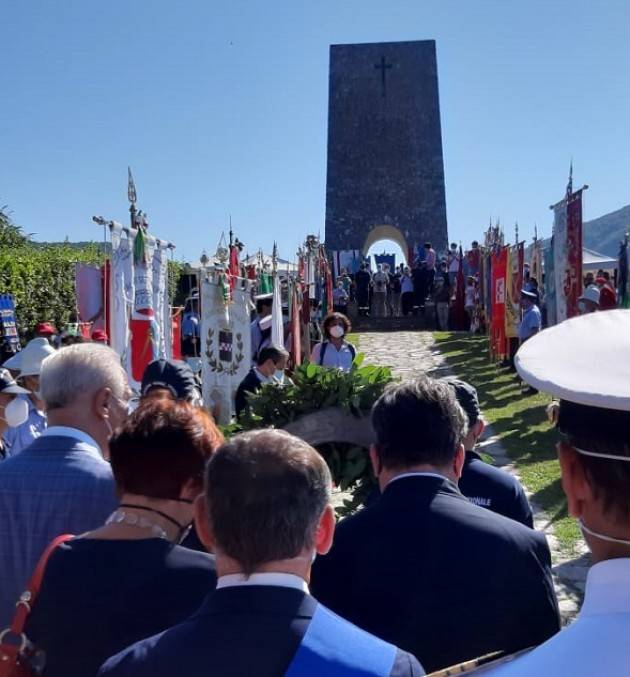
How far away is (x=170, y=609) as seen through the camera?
2.09 m

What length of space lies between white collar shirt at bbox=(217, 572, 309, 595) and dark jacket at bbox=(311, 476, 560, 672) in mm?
781

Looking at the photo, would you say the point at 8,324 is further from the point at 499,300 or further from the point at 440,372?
the point at 499,300

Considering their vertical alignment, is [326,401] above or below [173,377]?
below

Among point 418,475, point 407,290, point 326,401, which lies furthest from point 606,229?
point 418,475

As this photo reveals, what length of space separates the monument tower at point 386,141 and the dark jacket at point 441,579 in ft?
114

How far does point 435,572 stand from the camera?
7.75ft

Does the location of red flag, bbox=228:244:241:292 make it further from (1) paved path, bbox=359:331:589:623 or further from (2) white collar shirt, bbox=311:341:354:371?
(1) paved path, bbox=359:331:589:623

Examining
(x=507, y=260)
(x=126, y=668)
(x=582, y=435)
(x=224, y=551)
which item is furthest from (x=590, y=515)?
(x=507, y=260)

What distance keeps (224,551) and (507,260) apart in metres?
15.9

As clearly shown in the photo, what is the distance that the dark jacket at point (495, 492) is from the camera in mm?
3464

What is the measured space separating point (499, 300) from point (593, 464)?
16.3 m

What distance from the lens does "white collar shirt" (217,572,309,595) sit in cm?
166

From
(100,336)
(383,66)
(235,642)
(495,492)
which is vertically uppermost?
(383,66)

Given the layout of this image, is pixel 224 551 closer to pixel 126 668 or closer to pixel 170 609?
pixel 126 668
